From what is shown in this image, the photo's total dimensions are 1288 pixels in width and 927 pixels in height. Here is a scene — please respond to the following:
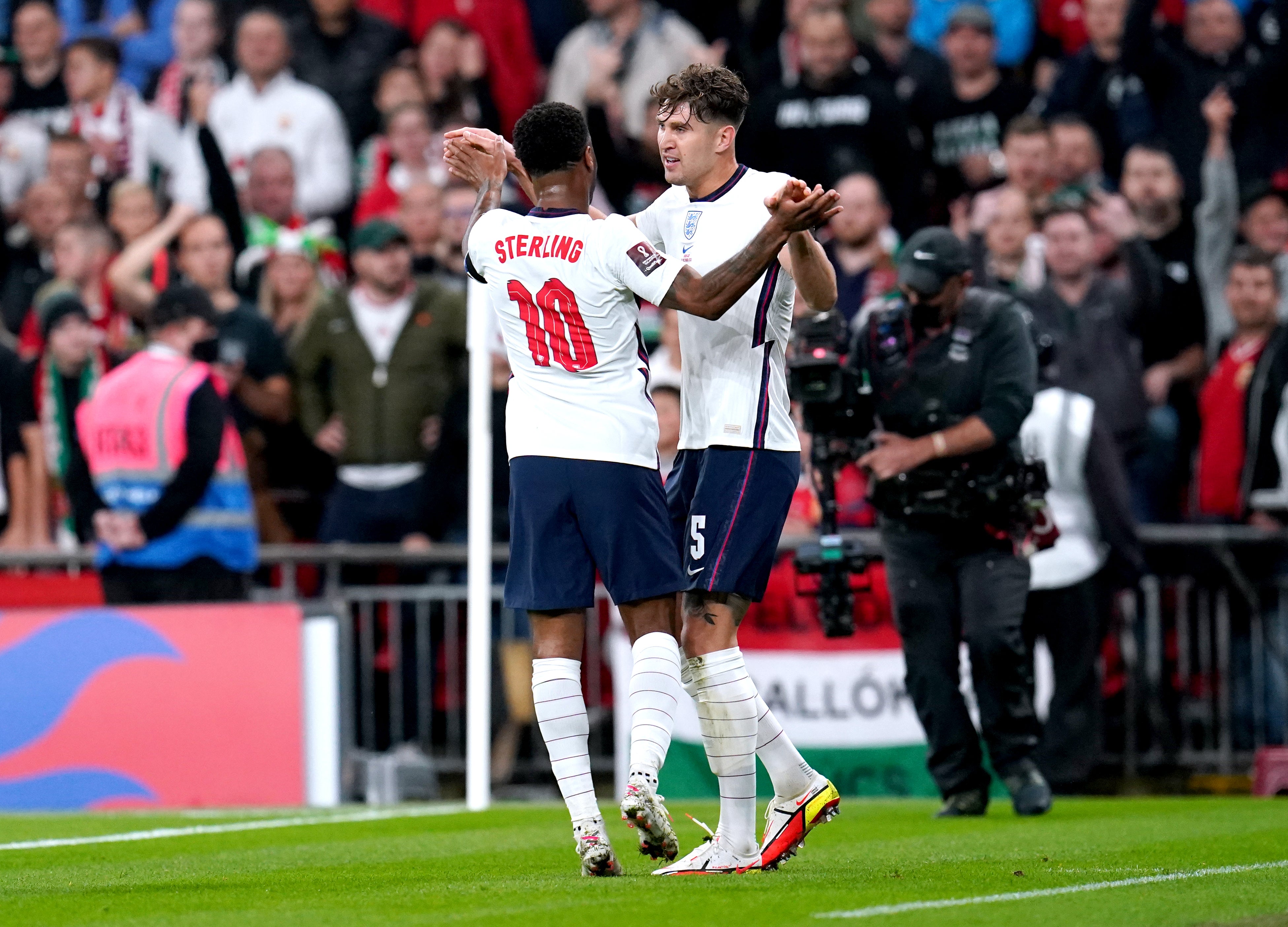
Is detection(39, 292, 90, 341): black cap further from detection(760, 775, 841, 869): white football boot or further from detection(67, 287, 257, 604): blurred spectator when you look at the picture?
detection(760, 775, 841, 869): white football boot

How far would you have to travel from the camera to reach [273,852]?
797cm

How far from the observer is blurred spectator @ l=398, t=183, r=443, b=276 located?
46.1 feet

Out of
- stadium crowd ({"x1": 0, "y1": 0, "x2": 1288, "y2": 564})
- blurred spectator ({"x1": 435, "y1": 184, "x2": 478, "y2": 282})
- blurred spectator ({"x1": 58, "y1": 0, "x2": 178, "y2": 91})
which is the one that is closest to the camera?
stadium crowd ({"x1": 0, "y1": 0, "x2": 1288, "y2": 564})

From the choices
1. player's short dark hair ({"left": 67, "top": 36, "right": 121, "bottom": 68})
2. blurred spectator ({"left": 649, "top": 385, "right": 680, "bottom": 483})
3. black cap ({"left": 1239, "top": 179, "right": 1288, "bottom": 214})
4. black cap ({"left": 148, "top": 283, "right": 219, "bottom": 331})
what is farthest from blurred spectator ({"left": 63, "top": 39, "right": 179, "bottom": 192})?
black cap ({"left": 1239, "top": 179, "right": 1288, "bottom": 214})

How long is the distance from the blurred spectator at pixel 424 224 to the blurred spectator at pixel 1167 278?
479 centimetres

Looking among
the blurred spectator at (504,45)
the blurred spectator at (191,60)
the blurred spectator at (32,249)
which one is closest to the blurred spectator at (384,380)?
the blurred spectator at (504,45)

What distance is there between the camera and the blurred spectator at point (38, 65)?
53.9 feet

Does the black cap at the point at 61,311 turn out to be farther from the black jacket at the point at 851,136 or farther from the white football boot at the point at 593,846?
the white football boot at the point at 593,846

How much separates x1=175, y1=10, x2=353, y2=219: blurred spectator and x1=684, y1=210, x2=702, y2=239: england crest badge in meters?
8.86

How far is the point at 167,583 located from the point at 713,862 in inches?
249

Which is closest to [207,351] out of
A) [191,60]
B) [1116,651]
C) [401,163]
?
[401,163]

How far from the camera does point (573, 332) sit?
6.47 metres

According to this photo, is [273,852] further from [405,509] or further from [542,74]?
[542,74]

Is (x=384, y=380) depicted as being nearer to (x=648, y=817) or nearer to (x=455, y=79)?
(x=455, y=79)
